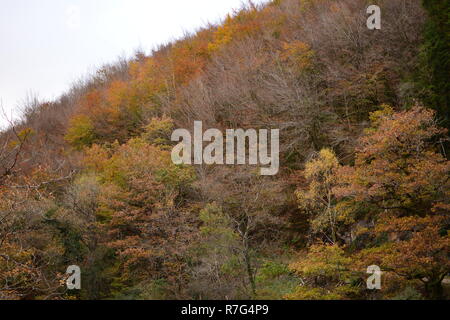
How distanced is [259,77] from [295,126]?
6.21 meters

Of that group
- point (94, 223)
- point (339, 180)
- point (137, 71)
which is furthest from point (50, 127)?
point (339, 180)

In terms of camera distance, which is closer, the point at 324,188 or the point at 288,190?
the point at 324,188

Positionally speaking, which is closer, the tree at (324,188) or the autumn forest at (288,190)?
the autumn forest at (288,190)

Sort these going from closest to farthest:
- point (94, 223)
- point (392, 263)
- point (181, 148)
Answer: point (392, 263)
point (94, 223)
point (181, 148)

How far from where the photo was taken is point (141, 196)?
22844 millimetres

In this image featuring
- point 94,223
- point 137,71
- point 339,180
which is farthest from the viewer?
point 137,71

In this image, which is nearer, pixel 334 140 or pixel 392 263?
pixel 392 263

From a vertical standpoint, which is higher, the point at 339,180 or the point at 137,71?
the point at 137,71

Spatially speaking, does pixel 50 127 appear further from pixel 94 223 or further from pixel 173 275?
pixel 173 275

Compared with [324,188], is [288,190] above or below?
above

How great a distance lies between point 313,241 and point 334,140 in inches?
254

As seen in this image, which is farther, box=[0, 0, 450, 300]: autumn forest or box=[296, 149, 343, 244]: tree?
box=[296, 149, 343, 244]: tree
